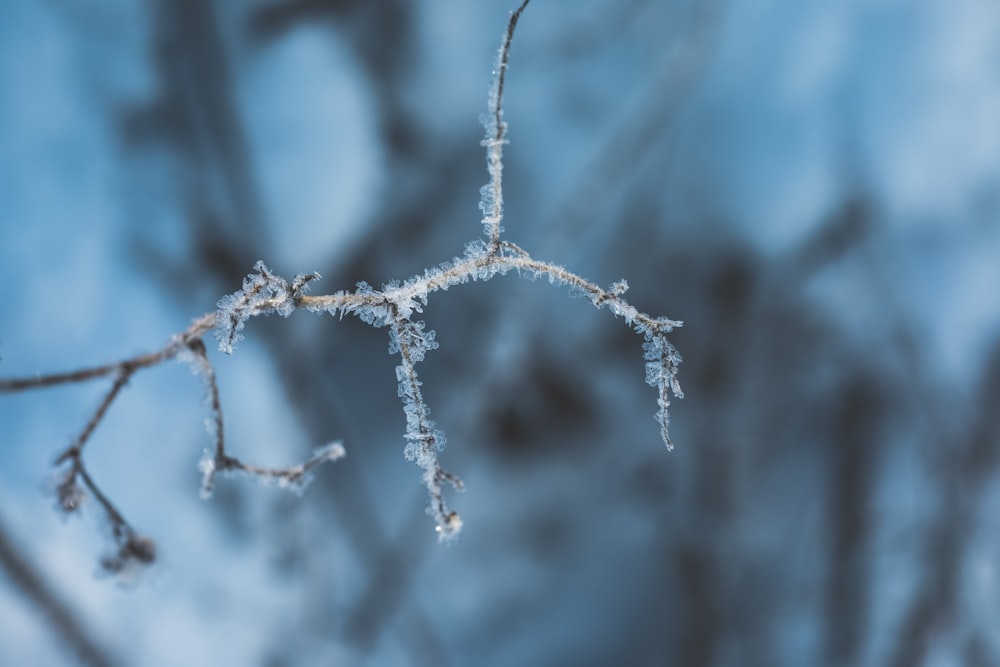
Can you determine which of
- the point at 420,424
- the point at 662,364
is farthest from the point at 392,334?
the point at 662,364

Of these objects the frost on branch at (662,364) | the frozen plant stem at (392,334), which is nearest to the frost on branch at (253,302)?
the frozen plant stem at (392,334)

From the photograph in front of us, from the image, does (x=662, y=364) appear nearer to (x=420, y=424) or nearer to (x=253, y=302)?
(x=420, y=424)

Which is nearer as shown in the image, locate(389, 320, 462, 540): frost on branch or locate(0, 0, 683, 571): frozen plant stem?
locate(0, 0, 683, 571): frozen plant stem

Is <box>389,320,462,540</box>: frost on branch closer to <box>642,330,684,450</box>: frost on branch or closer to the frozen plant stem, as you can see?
the frozen plant stem

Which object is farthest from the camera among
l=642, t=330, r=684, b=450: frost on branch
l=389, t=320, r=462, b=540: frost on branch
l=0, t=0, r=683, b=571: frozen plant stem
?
l=642, t=330, r=684, b=450: frost on branch

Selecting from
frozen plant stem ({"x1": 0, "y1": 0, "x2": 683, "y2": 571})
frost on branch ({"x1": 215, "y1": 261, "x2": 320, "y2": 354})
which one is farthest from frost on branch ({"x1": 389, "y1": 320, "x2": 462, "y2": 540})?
frost on branch ({"x1": 215, "y1": 261, "x2": 320, "y2": 354})

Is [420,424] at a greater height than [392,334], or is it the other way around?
[392,334]

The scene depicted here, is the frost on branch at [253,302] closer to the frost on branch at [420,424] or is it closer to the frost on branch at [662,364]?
the frost on branch at [420,424]

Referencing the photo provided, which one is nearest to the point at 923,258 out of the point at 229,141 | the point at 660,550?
the point at 660,550
